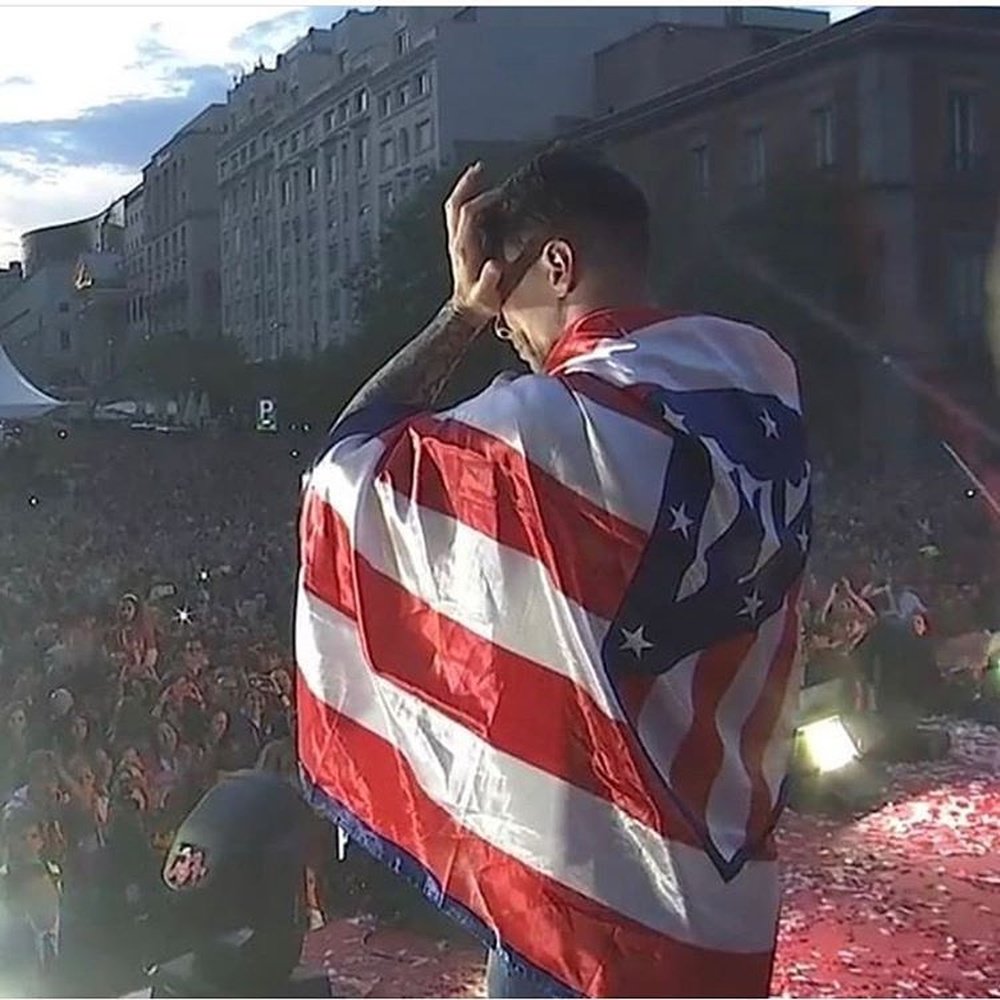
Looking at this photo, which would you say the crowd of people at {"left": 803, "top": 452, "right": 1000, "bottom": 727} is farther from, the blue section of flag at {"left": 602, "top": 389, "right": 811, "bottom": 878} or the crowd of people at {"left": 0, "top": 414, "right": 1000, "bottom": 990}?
the blue section of flag at {"left": 602, "top": 389, "right": 811, "bottom": 878}

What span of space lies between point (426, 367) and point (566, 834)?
373 millimetres

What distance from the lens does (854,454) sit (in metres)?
1.56

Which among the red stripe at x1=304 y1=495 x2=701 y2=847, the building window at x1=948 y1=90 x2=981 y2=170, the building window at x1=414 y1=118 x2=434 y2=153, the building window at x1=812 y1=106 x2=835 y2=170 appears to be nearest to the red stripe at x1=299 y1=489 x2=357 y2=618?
the red stripe at x1=304 y1=495 x2=701 y2=847

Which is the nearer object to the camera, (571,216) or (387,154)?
(571,216)

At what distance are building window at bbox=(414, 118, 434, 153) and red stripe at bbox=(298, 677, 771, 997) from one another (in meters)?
0.66

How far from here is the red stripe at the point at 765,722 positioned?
3.63ft

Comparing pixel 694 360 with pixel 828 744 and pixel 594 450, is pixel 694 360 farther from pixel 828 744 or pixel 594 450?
pixel 828 744

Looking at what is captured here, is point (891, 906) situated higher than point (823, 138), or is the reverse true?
point (823, 138)

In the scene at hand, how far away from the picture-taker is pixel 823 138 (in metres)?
1.61

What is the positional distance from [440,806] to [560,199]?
0.49 metres

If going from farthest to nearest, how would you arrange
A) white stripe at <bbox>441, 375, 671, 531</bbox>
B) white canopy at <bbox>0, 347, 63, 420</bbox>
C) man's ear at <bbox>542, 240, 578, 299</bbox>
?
white canopy at <bbox>0, 347, 63, 420</bbox> → man's ear at <bbox>542, 240, 578, 299</bbox> → white stripe at <bbox>441, 375, 671, 531</bbox>

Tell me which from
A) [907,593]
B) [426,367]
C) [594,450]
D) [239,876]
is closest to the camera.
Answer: [594,450]

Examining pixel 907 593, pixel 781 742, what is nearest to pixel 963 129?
pixel 907 593

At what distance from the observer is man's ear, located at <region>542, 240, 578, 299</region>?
44.8 inches
